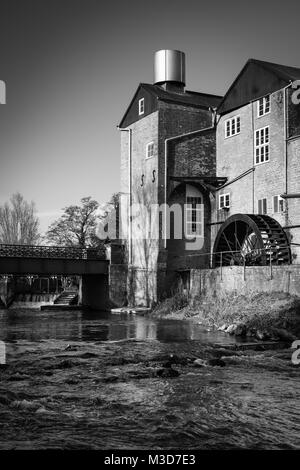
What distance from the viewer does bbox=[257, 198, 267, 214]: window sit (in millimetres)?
27672

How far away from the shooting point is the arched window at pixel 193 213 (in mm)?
32281

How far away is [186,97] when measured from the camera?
33.8 metres

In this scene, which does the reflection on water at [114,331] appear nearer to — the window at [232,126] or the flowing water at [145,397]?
the flowing water at [145,397]

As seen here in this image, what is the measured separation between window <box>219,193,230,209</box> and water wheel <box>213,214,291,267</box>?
2.17 m

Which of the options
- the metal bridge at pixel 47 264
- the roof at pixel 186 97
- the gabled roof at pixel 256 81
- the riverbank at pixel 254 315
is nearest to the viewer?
the riverbank at pixel 254 315

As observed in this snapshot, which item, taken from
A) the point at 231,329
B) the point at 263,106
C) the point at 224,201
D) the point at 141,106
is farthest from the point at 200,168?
the point at 231,329

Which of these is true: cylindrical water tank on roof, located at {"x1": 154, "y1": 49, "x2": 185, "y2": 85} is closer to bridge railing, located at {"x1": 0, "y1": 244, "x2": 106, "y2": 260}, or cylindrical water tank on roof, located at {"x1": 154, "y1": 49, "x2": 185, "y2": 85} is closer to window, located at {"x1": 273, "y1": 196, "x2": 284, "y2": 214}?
bridge railing, located at {"x1": 0, "y1": 244, "x2": 106, "y2": 260}

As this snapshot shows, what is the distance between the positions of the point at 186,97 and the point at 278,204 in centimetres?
1072

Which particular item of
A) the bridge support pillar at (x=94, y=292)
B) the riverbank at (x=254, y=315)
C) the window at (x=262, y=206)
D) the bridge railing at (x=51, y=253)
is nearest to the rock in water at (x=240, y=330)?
the riverbank at (x=254, y=315)

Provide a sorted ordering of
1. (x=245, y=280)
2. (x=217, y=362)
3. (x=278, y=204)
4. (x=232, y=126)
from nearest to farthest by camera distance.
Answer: (x=217, y=362), (x=245, y=280), (x=278, y=204), (x=232, y=126)

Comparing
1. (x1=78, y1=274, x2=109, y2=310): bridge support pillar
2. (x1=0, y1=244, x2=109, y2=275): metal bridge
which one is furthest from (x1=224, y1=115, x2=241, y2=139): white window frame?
(x1=78, y1=274, x2=109, y2=310): bridge support pillar

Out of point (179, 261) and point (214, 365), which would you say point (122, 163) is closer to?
point (179, 261)

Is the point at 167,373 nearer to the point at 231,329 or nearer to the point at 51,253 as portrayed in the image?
the point at 231,329

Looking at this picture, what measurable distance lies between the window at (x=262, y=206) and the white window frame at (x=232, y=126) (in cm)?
452
